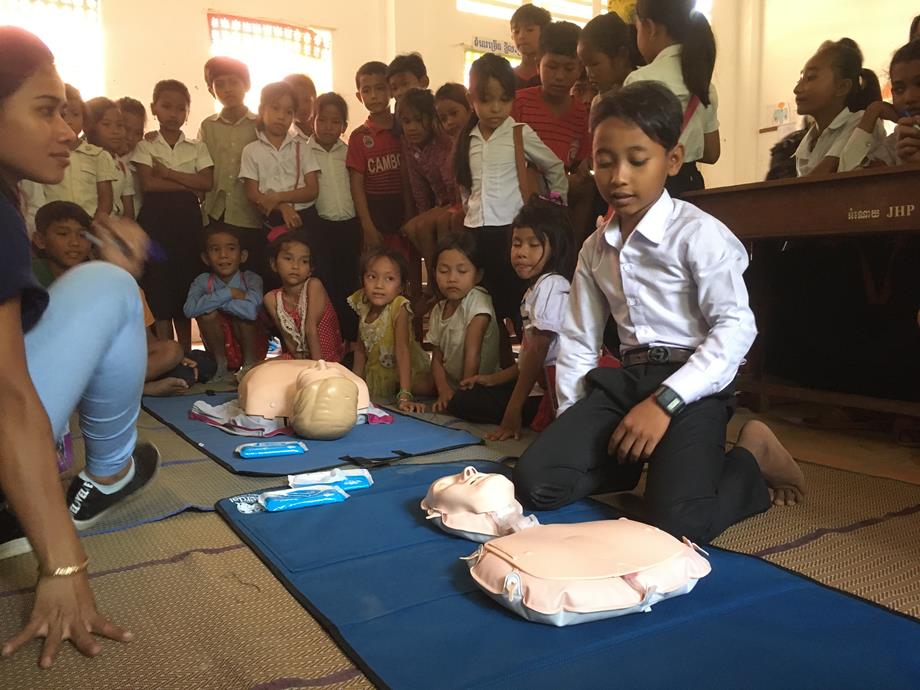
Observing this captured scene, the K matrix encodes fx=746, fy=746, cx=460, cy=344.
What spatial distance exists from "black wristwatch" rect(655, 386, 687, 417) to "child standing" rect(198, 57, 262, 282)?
243 cm

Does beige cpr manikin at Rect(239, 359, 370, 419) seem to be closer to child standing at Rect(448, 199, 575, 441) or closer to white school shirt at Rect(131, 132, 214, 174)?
child standing at Rect(448, 199, 575, 441)

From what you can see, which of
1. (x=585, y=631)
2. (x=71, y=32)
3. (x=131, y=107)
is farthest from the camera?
(x=71, y=32)

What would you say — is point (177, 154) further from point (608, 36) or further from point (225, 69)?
point (608, 36)

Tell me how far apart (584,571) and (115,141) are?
10.3 feet

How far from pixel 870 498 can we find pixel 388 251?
180cm

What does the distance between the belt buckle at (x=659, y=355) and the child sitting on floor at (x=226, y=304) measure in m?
2.15

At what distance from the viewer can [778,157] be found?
122 inches

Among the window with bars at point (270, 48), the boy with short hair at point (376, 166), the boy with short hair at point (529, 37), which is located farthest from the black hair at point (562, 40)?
the window with bars at point (270, 48)

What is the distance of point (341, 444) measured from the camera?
6.56 ft

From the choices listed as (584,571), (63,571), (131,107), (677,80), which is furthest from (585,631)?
(131,107)

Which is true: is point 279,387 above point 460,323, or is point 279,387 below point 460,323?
below

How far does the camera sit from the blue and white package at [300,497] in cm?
145

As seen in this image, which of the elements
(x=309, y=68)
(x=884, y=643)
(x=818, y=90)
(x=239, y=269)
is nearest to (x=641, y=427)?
(x=884, y=643)

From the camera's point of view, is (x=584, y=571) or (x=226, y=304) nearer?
(x=584, y=571)
